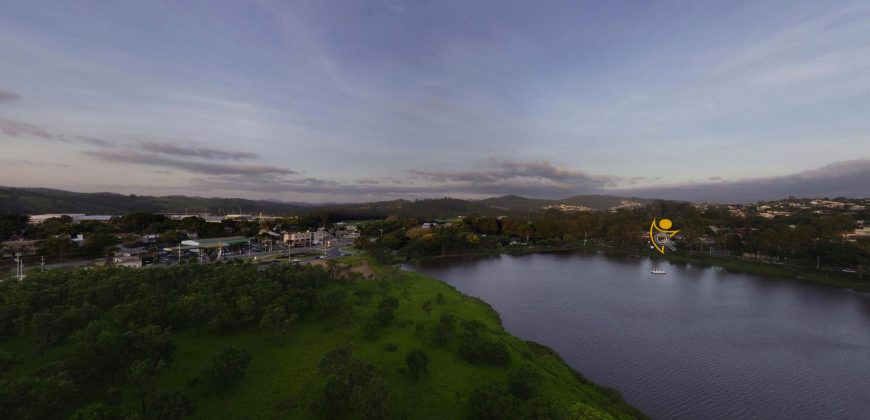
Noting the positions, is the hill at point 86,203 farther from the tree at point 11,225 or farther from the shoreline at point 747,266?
the shoreline at point 747,266

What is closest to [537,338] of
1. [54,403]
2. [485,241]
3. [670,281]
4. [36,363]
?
[54,403]

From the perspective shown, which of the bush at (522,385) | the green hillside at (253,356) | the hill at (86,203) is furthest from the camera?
the hill at (86,203)

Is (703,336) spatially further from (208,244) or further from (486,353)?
(208,244)

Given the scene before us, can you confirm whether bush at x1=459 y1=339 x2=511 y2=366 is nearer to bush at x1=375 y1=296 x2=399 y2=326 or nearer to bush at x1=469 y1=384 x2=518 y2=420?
bush at x1=469 y1=384 x2=518 y2=420

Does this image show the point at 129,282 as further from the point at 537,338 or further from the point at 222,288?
the point at 537,338

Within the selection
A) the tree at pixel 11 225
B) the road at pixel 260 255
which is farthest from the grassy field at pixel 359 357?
the tree at pixel 11 225

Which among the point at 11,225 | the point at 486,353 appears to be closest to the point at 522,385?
the point at 486,353
